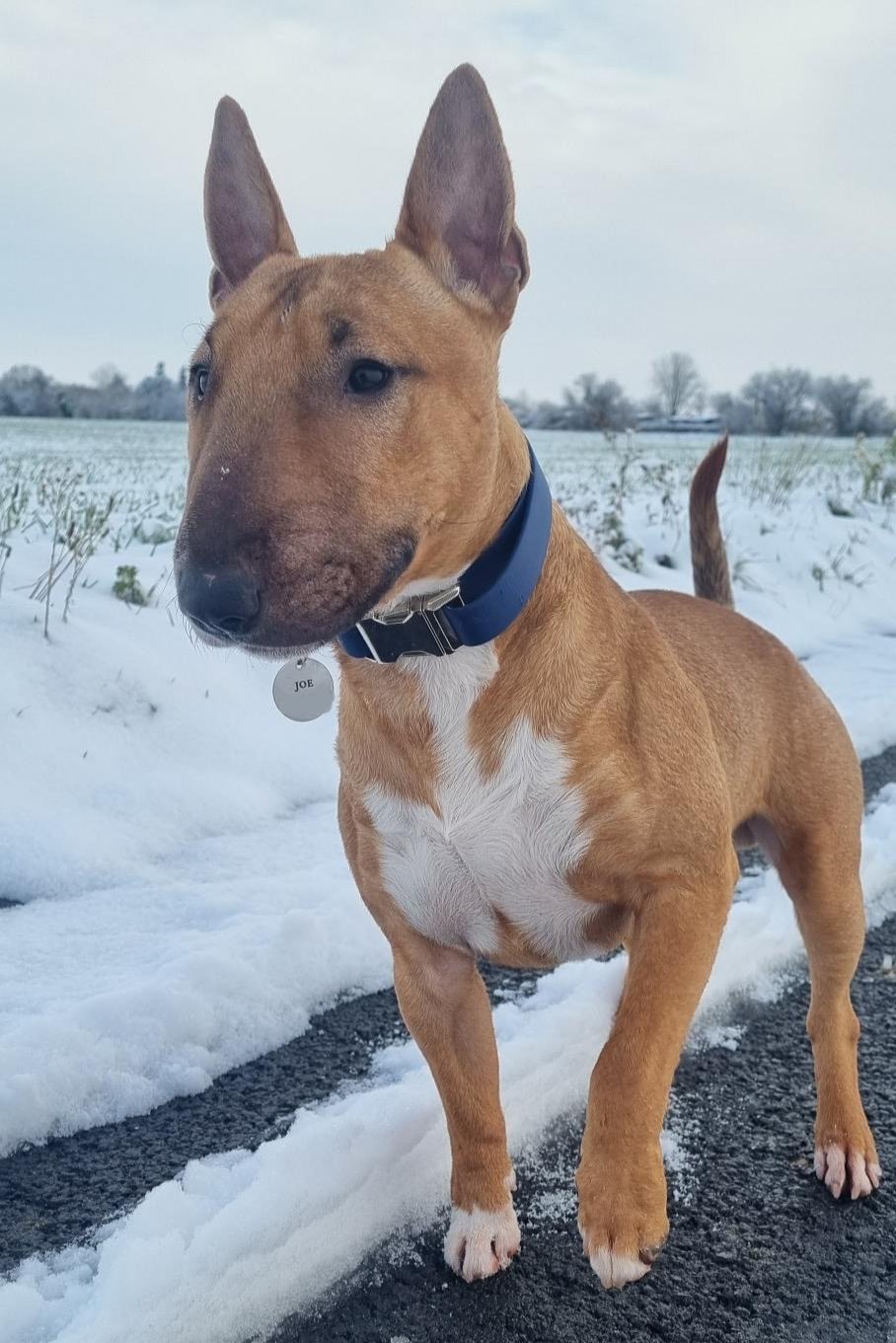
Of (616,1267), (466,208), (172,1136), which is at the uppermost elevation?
(466,208)

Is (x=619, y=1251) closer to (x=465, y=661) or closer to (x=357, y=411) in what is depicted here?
(x=465, y=661)

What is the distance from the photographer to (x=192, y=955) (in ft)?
10.9

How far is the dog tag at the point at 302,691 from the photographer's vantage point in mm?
2768

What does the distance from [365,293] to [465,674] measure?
757mm

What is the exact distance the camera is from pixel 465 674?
94.1 inches

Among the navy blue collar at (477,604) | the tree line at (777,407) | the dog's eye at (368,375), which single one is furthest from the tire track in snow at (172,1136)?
the tree line at (777,407)

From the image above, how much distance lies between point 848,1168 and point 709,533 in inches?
78.1

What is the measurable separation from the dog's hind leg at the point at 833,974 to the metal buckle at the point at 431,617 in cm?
120

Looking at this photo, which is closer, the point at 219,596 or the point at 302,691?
the point at 219,596

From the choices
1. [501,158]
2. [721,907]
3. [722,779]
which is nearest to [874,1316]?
[721,907]

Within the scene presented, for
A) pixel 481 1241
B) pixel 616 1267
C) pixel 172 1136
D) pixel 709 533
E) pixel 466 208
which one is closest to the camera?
pixel 616 1267

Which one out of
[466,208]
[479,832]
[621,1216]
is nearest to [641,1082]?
[621,1216]

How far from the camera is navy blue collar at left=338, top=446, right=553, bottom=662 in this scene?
2.32 meters

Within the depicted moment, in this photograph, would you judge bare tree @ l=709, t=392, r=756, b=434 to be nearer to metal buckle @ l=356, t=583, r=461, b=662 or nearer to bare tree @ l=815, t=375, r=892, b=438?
bare tree @ l=815, t=375, r=892, b=438
